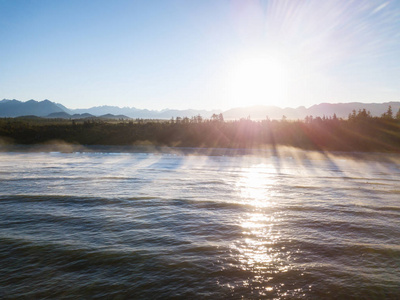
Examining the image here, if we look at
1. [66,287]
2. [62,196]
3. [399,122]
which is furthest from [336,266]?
[399,122]

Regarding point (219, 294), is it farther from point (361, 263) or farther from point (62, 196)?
point (62, 196)

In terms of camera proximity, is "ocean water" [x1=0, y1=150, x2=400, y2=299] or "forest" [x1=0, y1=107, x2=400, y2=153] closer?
"ocean water" [x1=0, y1=150, x2=400, y2=299]

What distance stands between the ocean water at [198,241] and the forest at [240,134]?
894 inches

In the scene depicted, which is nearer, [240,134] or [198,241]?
[198,241]

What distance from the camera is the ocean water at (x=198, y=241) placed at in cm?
545

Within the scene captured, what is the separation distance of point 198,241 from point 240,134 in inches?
1344

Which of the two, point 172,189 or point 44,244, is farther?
point 172,189

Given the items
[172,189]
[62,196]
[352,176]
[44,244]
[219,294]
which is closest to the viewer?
[219,294]

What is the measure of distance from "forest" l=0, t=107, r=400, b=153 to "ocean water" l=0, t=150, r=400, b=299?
74.5ft

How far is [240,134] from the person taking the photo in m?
41.0

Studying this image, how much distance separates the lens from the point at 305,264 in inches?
248

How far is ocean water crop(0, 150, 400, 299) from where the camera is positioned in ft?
17.9

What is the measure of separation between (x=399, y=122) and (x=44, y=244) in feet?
147

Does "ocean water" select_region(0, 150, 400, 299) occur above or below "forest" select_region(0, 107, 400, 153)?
below
